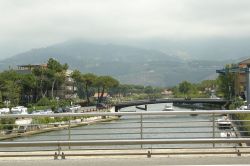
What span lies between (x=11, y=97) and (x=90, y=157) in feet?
295

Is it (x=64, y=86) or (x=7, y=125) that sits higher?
(x=64, y=86)

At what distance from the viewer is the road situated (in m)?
9.72

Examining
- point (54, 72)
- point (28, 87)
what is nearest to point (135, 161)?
point (28, 87)

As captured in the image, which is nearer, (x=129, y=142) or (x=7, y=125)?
(x=129, y=142)

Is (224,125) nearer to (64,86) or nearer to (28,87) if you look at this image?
(28,87)

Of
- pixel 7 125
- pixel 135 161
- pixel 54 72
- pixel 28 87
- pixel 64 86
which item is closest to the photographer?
pixel 135 161

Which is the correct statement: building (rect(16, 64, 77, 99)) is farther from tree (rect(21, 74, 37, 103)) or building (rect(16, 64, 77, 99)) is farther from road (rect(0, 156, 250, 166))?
road (rect(0, 156, 250, 166))

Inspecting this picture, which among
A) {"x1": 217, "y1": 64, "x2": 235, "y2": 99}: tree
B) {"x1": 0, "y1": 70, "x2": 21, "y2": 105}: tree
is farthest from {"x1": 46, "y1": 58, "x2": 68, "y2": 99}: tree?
{"x1": 217, "y1": 64, "x2": 235, "y2": 99}: tree

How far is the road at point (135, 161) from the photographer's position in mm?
9719

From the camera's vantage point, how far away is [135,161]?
10.1 m

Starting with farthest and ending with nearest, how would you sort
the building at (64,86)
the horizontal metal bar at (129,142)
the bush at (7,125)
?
the building at (64,86)
the bush at (7,125)
the horizontal metal bar at (129,142)

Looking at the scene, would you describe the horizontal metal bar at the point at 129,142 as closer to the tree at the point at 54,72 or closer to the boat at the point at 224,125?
the boat at the point at 224,125

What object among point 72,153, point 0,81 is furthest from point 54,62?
point 72,153

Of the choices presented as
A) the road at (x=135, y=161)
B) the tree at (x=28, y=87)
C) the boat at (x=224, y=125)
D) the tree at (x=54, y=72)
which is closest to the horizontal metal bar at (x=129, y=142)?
the road at (x=135, y=161)
